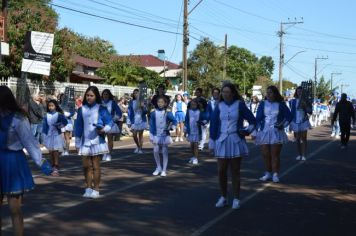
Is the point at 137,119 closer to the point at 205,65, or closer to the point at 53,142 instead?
the point at 53,142

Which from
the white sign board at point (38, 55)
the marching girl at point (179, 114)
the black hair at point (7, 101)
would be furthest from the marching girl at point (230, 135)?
the marching girl at point (179, 114)

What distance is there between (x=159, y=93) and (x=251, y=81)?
85.7m

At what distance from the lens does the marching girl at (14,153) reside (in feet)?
20.0

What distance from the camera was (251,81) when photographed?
98500 mm

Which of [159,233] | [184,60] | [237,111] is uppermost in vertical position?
[184,60]

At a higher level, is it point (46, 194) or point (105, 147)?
point (105, 147)

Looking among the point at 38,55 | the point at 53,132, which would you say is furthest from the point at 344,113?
the point at 53,132

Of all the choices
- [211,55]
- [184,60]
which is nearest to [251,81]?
[211,55]

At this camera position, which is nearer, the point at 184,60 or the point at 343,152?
the point at 343,152

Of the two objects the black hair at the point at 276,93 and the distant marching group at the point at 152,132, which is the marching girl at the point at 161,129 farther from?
the black hair at the point at 276,93

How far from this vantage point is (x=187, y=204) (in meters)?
9.26

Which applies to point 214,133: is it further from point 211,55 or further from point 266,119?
point 211,55

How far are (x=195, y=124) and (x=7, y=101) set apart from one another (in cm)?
958

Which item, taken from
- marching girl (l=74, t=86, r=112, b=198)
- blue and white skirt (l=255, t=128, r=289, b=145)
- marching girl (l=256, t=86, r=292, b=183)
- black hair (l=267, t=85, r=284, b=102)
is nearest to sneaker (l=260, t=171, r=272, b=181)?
marching girl (l=256, t=86, r=292, b=183)
